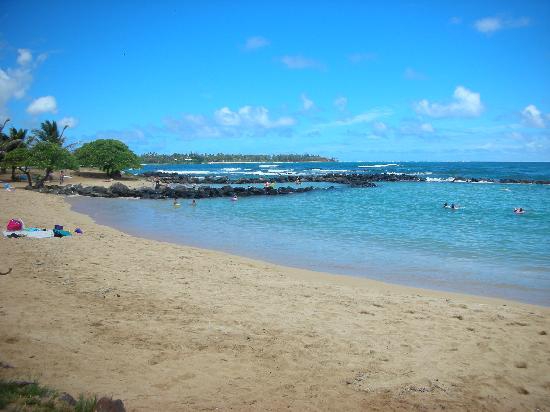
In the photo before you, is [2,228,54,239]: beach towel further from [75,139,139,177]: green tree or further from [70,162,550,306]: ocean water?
[75,139,139,177]: green tree

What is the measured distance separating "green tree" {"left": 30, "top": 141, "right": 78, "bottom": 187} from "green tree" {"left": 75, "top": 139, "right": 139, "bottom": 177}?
10065 millimetres

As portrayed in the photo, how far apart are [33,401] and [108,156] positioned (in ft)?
157

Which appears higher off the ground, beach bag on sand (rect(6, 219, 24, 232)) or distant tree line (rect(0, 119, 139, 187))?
distant tree line (rect(0, 119, 139, 187))

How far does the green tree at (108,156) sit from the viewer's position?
4700 cm

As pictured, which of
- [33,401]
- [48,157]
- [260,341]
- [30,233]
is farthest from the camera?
[48,157]

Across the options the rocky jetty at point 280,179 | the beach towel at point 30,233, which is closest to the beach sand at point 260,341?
the beach towel at point 30,233

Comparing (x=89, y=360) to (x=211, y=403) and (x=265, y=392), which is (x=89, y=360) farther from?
(x=265, y=392)

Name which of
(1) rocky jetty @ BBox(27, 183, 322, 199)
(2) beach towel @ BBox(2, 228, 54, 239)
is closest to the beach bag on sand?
(2) beach towel @ BBox(2, 228, 54, 239)

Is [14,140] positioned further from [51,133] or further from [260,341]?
[260,341]

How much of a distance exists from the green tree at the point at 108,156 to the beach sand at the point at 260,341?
41039 mm

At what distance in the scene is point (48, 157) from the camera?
1374 inches

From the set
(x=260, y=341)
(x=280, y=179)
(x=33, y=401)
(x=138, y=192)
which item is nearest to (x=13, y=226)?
(x=260, y=341)

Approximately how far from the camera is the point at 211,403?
4.01m

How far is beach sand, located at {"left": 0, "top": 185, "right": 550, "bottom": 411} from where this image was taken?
427 centimetres
